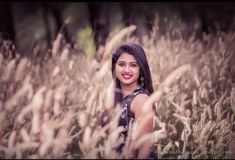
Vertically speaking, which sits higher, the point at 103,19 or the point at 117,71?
the point at 103,19

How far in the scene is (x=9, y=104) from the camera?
272 cm

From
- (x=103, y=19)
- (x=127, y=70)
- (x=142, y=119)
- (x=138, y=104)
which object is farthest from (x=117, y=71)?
(x=103, y=19)

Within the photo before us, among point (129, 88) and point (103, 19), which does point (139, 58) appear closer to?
point (129, 88)

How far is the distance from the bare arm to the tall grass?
7 centimetres

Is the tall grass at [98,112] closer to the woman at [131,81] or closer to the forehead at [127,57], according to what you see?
the woman at [131,81]

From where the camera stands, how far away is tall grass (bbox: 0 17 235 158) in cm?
248

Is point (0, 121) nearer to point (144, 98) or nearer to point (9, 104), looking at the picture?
point (9, 104)

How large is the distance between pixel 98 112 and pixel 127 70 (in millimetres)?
612

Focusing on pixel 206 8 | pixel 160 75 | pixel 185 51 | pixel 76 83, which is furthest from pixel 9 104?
pixel 206 8

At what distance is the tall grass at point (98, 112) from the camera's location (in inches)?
97.8

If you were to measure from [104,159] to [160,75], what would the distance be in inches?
90.7

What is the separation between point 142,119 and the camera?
266cm

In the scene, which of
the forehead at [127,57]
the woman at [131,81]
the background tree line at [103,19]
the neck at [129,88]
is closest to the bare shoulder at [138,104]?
the woman at [131,81]

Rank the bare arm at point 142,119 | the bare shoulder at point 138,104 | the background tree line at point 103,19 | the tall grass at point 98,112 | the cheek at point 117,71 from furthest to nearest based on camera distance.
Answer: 1. the background tree line at point 103,19
2. the cheek at point 117,71
3. the bare shoulder at point 138,104
4. the bare arm at point 142,119
5. the tall grass at point 98,112
